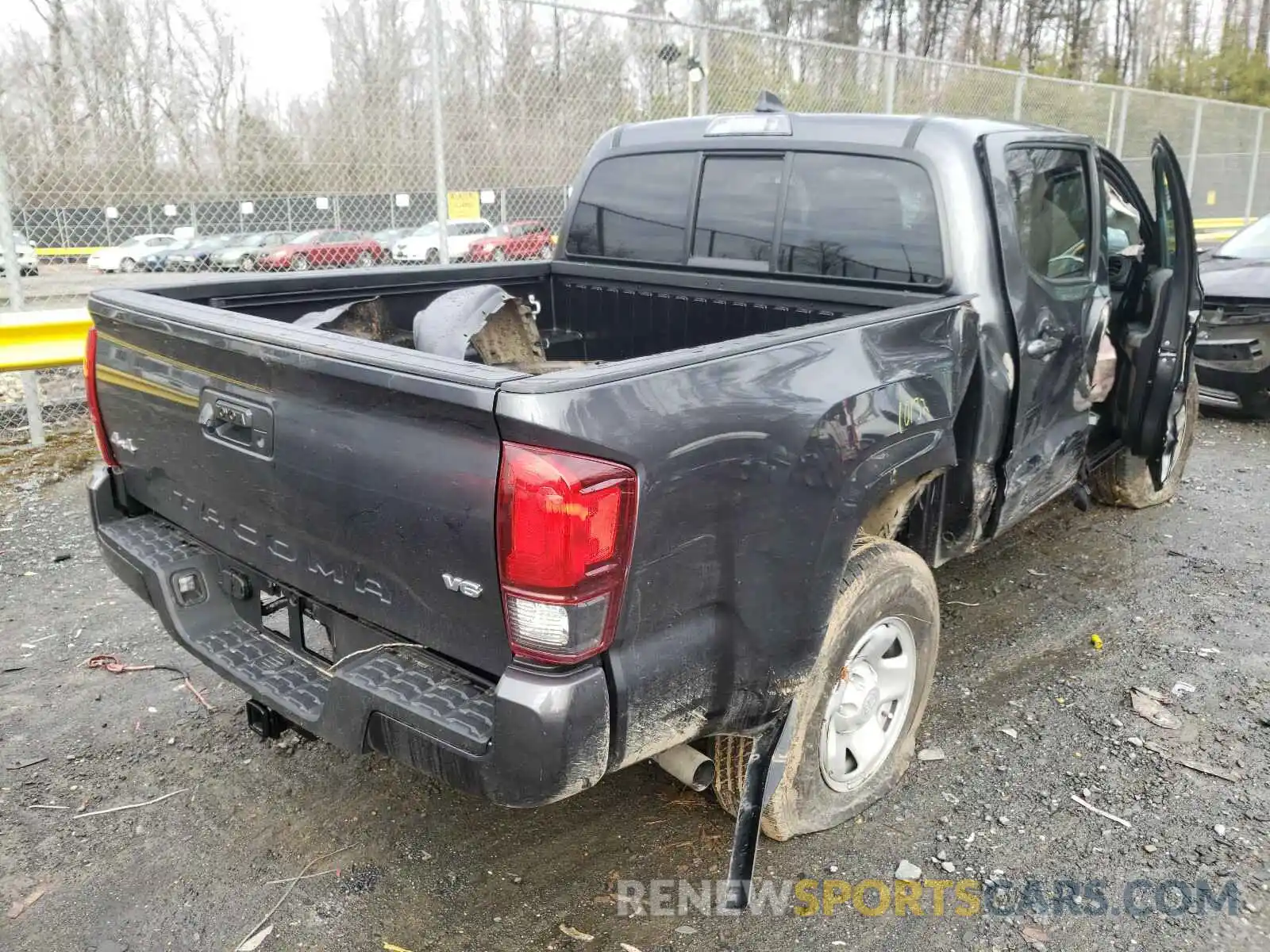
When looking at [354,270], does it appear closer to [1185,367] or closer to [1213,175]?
[1185,367]

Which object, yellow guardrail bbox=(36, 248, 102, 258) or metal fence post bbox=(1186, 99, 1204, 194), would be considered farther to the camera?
metal fence post bbox=(1186, 99, 1204, 194)

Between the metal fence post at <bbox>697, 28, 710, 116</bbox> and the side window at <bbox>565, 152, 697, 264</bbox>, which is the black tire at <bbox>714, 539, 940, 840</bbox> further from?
the metal fence post at <bbox>697, 28, 710, 116</bbox>

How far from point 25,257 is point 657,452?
19.5 feet

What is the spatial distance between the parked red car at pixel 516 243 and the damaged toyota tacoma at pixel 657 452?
3519 millimetres

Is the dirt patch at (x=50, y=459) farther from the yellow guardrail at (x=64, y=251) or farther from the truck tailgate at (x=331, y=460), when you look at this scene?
the truck tailgate at (x=331, y=460)

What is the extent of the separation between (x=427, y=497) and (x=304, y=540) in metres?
0.52

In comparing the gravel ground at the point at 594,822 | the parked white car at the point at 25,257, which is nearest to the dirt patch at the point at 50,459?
the parked white car at the point at 25,257

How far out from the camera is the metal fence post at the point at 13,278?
593cm

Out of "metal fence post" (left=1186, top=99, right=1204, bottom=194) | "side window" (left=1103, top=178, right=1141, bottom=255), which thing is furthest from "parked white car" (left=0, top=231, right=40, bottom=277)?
"metal fence post" (left=1186, top=99, right=1204, bottom=194)

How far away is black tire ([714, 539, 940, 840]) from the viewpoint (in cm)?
259

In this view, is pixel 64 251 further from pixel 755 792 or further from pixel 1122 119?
pixel 1122 119

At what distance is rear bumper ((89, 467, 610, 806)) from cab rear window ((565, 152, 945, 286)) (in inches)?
81.7

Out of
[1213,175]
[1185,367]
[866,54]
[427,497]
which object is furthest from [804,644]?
[1213,175]

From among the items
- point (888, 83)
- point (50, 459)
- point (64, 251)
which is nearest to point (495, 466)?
point (50, 459)
